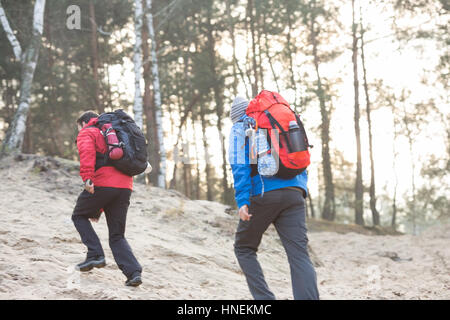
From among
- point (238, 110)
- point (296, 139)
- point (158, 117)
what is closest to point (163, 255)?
point (238, 110)

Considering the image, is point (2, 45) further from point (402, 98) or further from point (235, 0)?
point (402, 98)

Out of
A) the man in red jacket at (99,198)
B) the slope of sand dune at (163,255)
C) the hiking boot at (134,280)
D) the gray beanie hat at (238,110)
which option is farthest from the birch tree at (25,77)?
the gray beanie hat at (238,110)

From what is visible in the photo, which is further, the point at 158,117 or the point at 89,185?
the point at 158,117

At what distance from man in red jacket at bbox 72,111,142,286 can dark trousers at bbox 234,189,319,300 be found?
168cm

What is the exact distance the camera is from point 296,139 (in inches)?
172

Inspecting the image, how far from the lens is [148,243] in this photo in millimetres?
9008

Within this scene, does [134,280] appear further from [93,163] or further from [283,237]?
[283,237]

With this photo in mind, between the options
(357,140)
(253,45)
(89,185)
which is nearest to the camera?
(89,185)

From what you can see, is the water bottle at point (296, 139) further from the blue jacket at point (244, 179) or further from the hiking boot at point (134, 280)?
the hiking boot at point (134, 280)

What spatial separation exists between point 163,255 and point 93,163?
3443 mm

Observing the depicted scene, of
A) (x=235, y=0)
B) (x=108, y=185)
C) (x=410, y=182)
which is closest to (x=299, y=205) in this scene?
(x=108, y=185)

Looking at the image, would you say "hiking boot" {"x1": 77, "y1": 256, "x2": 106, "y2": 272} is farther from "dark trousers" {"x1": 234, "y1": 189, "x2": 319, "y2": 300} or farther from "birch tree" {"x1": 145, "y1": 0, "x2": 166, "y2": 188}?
"birch tree" {"x1": 145, "y1": 0, "x2": 166, "y2": 188}

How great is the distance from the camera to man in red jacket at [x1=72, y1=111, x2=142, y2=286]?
5387 mm

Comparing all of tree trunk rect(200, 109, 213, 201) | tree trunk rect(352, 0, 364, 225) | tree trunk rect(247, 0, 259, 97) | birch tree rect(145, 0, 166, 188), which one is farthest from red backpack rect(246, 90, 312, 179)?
tree trunk rect(200, 109, 213, 201)
